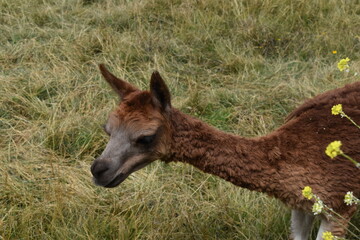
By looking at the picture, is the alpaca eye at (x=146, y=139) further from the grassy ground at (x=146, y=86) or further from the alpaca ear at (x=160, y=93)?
the grassy ground at (x=146, y=86)

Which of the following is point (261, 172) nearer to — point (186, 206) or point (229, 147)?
point (229, 147)

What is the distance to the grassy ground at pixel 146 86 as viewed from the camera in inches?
134

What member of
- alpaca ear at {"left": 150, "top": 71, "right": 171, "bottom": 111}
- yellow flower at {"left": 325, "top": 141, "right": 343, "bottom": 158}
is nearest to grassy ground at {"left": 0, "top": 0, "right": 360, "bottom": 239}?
alpaca ear at {"left": 150, "top": 71, "right": 171, "bottom": 111}

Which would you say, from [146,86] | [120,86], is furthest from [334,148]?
[146,86]

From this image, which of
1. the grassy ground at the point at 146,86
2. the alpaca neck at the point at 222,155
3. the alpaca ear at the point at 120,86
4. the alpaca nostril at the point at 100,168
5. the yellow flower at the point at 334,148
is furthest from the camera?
the grassy ground at the point at 146,86

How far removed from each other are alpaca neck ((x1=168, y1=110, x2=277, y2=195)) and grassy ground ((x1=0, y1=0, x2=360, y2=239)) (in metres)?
0.72

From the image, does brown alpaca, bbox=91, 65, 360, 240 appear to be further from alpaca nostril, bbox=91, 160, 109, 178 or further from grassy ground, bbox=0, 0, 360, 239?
grassy ground, bbox=0, 0, 360, 239

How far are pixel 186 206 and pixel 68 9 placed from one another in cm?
440

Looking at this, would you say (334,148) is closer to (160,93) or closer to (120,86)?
(160,93)

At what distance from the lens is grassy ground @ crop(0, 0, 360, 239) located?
339cm

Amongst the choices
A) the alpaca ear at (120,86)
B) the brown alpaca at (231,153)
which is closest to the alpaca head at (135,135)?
the brown alpaca at (231,153)

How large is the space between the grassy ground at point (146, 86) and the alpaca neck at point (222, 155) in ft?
2.36

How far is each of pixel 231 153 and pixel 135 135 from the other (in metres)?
0.52

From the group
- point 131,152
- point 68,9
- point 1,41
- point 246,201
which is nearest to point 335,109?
point 131,152
